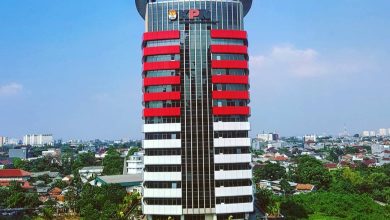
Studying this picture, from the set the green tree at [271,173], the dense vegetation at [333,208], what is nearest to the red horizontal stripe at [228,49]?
the dense vegetation at [333,208]

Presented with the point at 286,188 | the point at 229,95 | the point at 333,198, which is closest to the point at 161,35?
the point at 229,95

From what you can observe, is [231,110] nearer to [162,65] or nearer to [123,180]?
[162,65]

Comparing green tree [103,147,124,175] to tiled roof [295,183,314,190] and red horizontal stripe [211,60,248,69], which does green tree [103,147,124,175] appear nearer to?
tiled roof [295,183,314,190]

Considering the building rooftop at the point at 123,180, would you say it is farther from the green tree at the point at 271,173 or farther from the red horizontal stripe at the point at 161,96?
the red horizontal stripe at the point at 161,96

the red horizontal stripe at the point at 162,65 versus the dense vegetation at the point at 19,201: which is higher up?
the red horizontal stripe at the point at 162,65

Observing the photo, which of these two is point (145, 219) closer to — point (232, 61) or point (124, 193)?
point (124, 193)

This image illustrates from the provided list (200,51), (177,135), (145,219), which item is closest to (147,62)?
(200,51)
